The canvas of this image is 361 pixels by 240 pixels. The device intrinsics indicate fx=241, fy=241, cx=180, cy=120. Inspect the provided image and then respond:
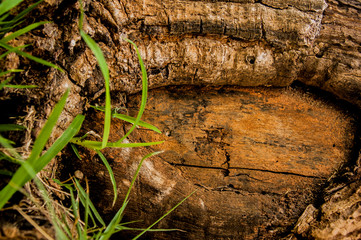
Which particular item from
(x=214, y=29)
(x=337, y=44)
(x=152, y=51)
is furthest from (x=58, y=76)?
(x=337, y=44)

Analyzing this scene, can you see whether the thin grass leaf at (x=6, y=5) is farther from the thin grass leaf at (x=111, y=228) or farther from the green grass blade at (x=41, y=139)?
the thin grass leaf at (x=111, y=228)

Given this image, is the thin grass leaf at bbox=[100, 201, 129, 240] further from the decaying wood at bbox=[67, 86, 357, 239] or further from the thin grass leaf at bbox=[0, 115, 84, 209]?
the thin grass leaf at bbox=[0, 115, 84, 209]

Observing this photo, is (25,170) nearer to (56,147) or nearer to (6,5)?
(56,147)

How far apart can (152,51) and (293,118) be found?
0.99m

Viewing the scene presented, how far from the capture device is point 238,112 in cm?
154

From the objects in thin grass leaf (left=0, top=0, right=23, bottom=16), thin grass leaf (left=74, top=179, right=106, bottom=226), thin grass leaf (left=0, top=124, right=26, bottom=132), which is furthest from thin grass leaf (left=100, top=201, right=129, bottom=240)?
thin grass leaf (left=0, top=0, right=23, bottom=16)

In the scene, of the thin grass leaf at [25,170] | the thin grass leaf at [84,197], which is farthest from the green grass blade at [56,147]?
the thin grass leaf at [84,197]

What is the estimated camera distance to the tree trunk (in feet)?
4.39

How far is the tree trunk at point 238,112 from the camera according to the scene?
1.34 meters

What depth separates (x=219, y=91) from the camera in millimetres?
1565

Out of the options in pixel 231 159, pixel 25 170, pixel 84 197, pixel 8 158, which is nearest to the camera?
pixel 25 170

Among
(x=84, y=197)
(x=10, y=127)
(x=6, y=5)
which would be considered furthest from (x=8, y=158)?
(x=6, y=5)

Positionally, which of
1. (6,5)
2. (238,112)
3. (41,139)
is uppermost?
(6,5)

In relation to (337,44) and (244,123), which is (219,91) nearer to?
(244,123)
